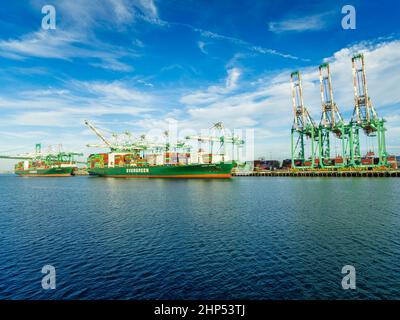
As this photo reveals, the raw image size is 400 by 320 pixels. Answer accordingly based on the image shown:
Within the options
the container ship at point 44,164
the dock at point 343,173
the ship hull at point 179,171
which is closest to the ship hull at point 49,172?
the container ship at point 44,164

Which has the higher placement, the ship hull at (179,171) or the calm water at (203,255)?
the ship hull at (179,171)

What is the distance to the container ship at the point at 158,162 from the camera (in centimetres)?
9406

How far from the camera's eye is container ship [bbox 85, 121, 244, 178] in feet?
309

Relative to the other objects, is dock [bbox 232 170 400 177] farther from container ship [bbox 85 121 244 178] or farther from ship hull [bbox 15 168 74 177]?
ship hull [bbox 15 168 74 177]

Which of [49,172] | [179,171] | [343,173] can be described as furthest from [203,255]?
[49,172]

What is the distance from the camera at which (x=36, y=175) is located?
164 meters

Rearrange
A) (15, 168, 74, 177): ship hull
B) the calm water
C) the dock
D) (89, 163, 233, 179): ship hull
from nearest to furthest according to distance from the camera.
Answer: the calm water, (89, 163, 233, 179): ship hull, the dock, (15, 168, 74, 177): ship hull

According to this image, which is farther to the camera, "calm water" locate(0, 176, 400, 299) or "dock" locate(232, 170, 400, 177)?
"dock" locate(232, 170, 400, 177)

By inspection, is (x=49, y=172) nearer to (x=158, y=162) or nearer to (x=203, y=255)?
(x=158, y=162)

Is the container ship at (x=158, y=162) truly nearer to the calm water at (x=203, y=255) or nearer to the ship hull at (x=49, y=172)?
the ship hull at (x=49, y=172)

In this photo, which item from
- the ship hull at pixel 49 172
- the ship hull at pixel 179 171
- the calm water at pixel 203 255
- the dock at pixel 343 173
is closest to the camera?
the calm water at pixel 203 255

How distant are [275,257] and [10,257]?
17.5 metres

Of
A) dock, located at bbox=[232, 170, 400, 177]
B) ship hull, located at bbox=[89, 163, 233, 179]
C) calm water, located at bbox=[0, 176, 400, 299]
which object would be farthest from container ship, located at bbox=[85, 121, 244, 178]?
calm water, located at bbox=[0, 176, 400, 299]
